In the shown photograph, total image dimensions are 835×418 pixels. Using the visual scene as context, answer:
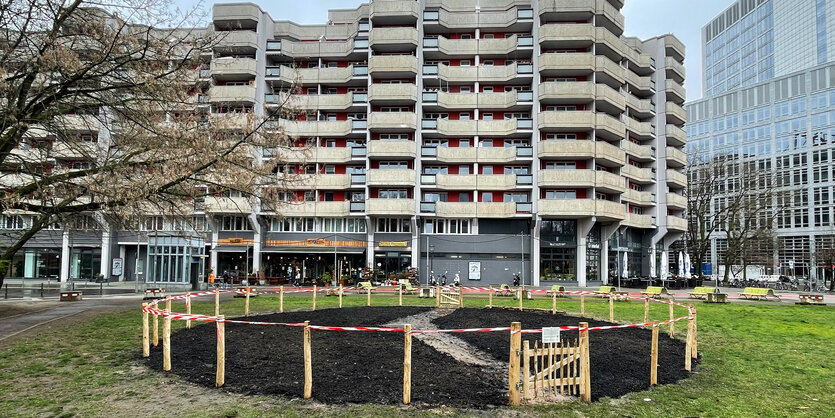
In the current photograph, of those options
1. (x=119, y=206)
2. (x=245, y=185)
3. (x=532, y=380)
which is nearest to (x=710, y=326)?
(x=532, y=380)

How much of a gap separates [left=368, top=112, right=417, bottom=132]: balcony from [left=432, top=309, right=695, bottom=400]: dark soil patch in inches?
1248

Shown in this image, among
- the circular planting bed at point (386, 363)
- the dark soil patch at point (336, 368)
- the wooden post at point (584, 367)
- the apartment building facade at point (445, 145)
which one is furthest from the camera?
the apartment building facade at point (445, 145)

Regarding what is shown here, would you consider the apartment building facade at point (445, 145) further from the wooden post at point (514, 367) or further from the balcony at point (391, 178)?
the wooden post at point (514, 367)

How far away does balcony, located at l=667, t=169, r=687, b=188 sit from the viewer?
5681 cm

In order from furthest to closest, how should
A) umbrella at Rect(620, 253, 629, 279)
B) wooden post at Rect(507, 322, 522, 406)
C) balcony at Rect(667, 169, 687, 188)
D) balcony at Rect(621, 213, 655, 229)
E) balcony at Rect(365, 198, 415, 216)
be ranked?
1. balcony at Rect(667, 169, 687, 188)
2. balcony at Rect(621, 213, 655, 229)
3. umbrella at Rect(620, 253, 629, 279)
4. balcony at Rect(365, 198, 415, 216)
5. wooden post at Rect(507, 322, 522, 406)

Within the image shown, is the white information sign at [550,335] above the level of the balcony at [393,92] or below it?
below

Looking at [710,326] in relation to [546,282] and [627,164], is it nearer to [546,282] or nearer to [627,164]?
[546,282]

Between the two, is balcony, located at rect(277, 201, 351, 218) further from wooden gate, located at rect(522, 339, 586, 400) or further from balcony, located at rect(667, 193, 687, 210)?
wooden gate, located at rect(522, 339, 586, 400)

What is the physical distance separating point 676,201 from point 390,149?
106ft

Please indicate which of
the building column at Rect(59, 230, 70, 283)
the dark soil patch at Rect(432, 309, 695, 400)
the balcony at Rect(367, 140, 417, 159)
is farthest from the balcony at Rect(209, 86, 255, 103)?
the dark soil patch at Rect(432, 309, 695, 400)

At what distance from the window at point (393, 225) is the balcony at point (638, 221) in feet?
71.6

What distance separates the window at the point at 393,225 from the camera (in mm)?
49719

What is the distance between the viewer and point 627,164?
53.5m

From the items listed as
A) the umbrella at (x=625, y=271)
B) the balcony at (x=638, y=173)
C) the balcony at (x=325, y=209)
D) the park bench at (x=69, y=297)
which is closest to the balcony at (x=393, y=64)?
the balcony at (x=325, y=209)
